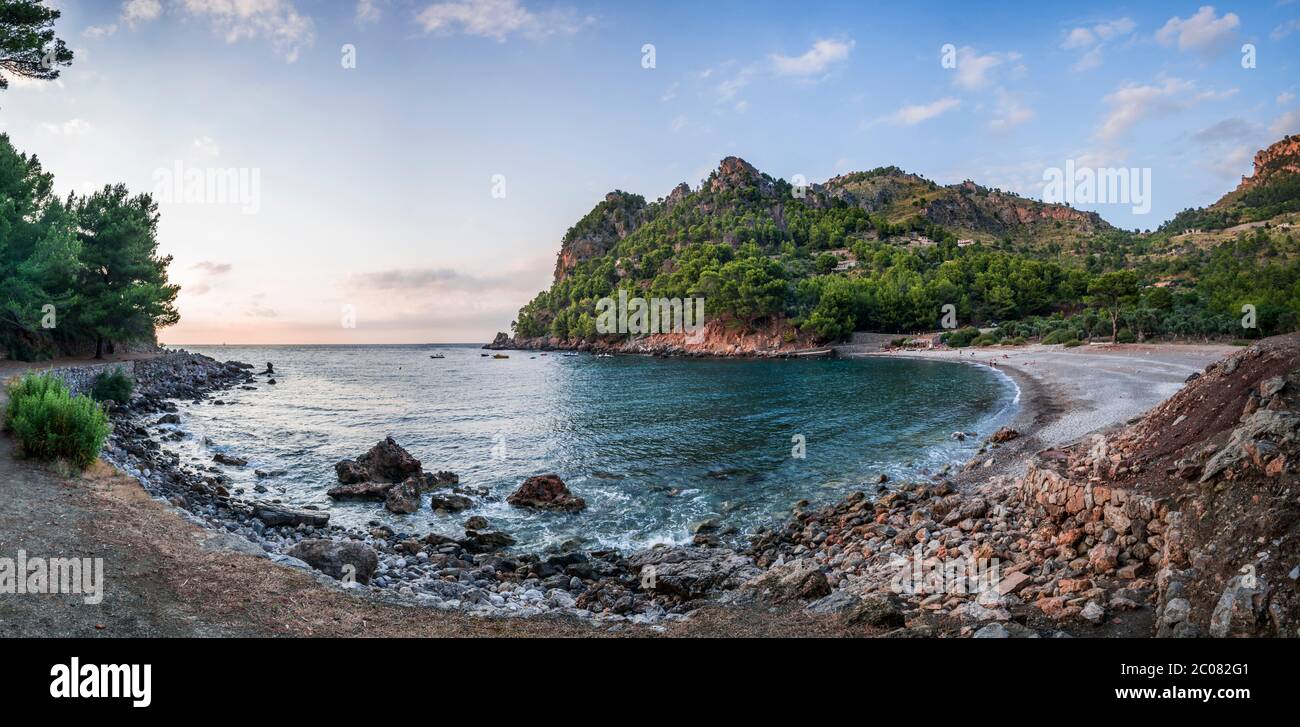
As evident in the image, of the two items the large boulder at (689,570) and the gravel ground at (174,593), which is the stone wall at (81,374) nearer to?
the gravel ground at (174,593)

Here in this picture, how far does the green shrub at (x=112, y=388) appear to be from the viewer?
2872cm

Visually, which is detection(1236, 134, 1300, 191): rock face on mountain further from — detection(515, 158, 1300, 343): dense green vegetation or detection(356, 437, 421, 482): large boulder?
detection(356, 437, 421, 482): large boulder

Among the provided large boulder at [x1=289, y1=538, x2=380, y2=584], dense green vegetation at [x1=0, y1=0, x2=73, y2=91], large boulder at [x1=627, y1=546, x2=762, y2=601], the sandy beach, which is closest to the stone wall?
dense green vegetation at [x1=0, y1=0, x2=73, y2=91]

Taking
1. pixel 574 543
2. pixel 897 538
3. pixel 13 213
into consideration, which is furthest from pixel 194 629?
pixel 13 213

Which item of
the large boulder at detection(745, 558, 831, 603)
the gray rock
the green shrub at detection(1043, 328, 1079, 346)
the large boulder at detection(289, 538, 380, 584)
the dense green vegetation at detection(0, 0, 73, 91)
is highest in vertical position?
the dense green vegetation at detection(0, 0, 73, 91)

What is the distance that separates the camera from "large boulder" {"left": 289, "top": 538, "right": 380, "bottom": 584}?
942cm

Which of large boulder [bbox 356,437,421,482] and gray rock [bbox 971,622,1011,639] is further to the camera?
large boulder [bbox 356,437,421,482]

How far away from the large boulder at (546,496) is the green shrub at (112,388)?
26.3 meters

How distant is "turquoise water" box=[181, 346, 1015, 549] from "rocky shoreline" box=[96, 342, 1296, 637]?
4.28 feet

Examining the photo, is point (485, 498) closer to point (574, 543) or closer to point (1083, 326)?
point (574, 543)

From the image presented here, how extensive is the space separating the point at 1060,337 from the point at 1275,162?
18466cm

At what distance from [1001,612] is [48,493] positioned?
15.6m

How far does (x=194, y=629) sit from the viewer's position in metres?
5.94
